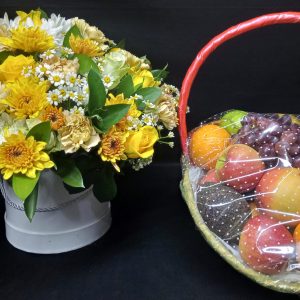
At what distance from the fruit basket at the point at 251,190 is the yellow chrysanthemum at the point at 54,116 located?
9.6 inches

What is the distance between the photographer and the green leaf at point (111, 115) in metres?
0.75

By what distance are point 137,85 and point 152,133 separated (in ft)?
0.31

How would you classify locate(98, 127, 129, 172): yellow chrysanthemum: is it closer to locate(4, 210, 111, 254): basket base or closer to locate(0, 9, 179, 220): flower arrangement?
locate(0, 9, 179, 220): flower arrangement

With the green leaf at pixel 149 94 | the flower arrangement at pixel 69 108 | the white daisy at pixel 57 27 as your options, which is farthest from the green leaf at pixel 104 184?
the white daisy at pixel 57 27

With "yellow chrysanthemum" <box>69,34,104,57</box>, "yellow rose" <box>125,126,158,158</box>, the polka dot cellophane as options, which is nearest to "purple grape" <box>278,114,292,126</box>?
the polka dot cellophane

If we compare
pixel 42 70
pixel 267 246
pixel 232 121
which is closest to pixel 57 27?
pixel 42 70

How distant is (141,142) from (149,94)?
9 cm

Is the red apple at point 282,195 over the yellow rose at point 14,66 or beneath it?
beneath

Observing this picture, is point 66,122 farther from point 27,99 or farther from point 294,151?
point 294,151

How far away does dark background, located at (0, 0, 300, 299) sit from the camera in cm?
87

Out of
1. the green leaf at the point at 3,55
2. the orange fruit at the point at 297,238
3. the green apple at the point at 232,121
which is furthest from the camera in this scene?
the green apple at the point at 232,121

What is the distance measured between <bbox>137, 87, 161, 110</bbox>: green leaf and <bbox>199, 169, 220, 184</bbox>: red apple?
0.15m

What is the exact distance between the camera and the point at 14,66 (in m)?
0.77

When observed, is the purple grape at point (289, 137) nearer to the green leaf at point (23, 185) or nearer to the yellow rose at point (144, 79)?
the yellow rose at point (144, 79)
